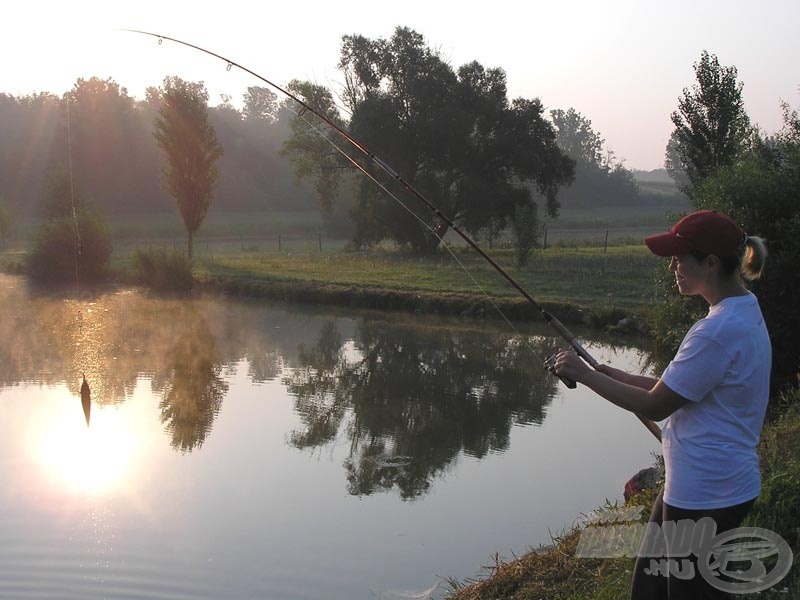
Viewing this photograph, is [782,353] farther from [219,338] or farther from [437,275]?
[437,275]

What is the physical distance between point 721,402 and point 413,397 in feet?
29.3

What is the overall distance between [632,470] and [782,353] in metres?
3.11

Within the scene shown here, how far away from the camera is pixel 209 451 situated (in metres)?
8.87

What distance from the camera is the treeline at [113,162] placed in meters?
→ 58.4

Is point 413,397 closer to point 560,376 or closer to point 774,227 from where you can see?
point 774,227

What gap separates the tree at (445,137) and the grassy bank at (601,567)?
25.5 meters

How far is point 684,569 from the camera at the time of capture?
8.89ft

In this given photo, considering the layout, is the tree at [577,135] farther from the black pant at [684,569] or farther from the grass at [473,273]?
the black pant at [684,569]

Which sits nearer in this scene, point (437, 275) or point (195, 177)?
point (437, 275)

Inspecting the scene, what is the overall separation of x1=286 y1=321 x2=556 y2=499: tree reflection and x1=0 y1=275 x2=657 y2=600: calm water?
0.13 feet

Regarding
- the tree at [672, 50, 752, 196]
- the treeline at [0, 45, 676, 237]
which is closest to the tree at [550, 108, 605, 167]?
the treeline at [0, 45, 676, 237]

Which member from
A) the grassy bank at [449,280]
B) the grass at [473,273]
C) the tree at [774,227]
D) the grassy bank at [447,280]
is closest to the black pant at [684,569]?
the tree at [774,227]

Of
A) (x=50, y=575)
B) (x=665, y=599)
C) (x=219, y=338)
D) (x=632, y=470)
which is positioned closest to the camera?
(x=665, y=599)

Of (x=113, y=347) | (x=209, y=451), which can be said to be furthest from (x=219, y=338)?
(x=209, y=451)
